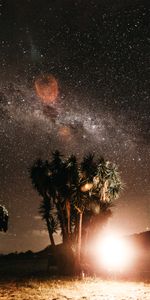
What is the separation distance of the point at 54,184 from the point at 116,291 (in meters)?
11.0

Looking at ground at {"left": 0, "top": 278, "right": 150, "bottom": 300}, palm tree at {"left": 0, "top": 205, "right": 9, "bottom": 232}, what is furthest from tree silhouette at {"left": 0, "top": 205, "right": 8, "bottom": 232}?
ground at {"left": 0, "top": 278, "right": 150, "bottom": 300}

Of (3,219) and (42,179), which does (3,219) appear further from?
→ (42,179)

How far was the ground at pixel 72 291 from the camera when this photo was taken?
1466 cm

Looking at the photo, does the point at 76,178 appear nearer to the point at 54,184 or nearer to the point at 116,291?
the point at 54,184

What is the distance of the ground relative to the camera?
14.7 metres

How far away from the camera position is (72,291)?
16766 millimetres

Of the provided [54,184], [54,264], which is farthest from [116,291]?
[54,264]

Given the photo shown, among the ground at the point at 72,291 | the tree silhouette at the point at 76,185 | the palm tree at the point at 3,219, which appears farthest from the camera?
the tree silhouette at the point at 76,185

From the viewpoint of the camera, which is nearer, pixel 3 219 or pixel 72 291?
pixel 72 291

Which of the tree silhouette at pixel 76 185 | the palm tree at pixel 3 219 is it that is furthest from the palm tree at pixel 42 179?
the palm tree at pixel 3 219

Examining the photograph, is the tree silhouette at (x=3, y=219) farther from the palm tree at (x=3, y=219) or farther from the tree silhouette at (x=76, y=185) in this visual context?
the tree silhouette at (x=76, y=185)

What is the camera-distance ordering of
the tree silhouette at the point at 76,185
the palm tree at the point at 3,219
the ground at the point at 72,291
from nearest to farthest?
the ground at the point at 72,291, the palm tree at the point at 3,219, the tree silhouette at the point at 76,185

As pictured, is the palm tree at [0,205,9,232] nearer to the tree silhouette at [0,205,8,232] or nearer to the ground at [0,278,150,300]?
the tree silhouette at [0,205,8,232]

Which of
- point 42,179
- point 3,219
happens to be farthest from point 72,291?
point 42,179
